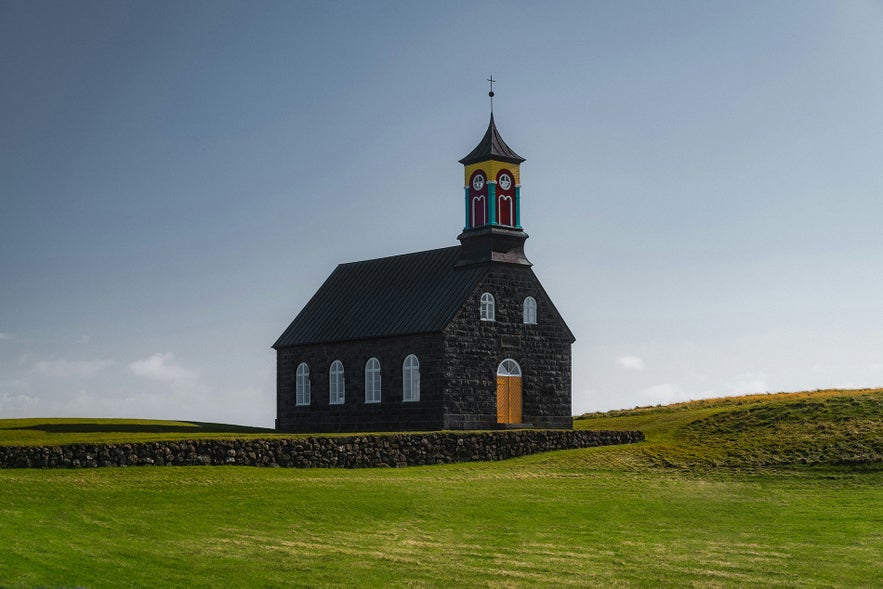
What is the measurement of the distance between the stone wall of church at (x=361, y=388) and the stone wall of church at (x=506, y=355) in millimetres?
891

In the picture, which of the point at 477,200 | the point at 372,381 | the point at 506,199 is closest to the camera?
the point at 506,199

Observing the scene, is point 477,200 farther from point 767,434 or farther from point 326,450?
point 326,450

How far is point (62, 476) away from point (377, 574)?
14.7 meters

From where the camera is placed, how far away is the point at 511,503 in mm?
31594

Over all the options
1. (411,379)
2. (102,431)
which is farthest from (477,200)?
(102,431)

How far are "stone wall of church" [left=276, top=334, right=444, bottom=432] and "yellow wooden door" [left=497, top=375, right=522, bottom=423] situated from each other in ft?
10.3

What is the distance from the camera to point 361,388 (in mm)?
55000

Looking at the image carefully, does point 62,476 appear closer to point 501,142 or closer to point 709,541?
point 709,541

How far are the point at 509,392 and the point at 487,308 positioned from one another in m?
3.79

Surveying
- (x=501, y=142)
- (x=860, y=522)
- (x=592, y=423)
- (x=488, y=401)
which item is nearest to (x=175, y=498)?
(x=860, y=522)

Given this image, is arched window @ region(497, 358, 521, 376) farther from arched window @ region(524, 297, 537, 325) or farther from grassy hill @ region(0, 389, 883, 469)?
grassy hill @ region(0, 389, 883, 469)

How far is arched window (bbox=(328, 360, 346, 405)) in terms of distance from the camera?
185 feet

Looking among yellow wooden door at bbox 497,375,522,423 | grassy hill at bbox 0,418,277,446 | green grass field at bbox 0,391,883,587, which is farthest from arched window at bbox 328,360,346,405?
green grass field at bbox 0,391,883,587

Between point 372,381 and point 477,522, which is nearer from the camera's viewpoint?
point 477,522
